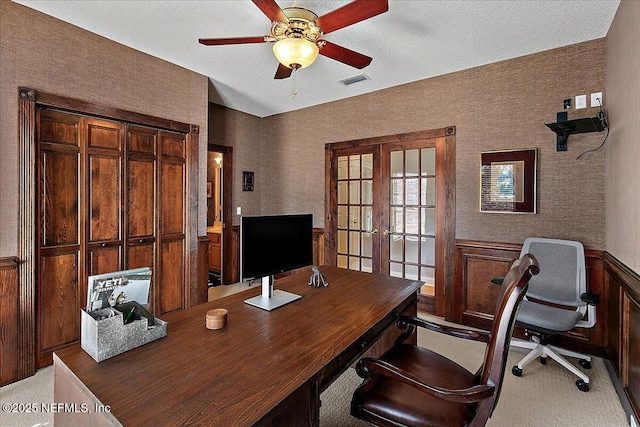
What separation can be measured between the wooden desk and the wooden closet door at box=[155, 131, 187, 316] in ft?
6.93

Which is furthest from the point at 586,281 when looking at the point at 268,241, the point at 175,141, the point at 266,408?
the point at 175,141

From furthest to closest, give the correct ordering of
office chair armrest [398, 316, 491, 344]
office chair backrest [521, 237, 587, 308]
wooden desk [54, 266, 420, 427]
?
office chair backrest [521, 237, 587, 308]
office chair armrest [398, 316, 491, 344]
wooden desk [54, 266, 420, 427]

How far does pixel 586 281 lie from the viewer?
9.11ft

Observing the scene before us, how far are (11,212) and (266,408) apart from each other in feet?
8.96

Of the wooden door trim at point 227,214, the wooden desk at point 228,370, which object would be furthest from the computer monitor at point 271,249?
the wooden door trim at point 227,214

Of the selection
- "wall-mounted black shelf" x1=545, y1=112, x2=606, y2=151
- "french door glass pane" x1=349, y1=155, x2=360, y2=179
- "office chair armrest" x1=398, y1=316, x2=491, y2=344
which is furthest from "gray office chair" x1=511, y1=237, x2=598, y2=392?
"french door glass pane" x1=349, y1=155, x2=360, y2=179

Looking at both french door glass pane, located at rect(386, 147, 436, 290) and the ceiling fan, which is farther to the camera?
french door glass pane, located at rect(386, 147, 436, 290)

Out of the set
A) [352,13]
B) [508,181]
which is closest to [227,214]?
[352,13]

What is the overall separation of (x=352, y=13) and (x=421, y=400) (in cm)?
210

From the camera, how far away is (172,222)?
349 cm

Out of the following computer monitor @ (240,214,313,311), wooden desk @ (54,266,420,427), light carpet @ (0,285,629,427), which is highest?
computer monitor @ (240,214,313,311)

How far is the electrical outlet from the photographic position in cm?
277

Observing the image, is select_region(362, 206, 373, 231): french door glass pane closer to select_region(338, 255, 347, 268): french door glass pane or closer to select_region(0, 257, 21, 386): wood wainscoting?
select_region(338, 255, 347, 268): french door glass pane

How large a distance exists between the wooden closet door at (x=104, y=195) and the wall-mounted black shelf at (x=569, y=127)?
158 inches
